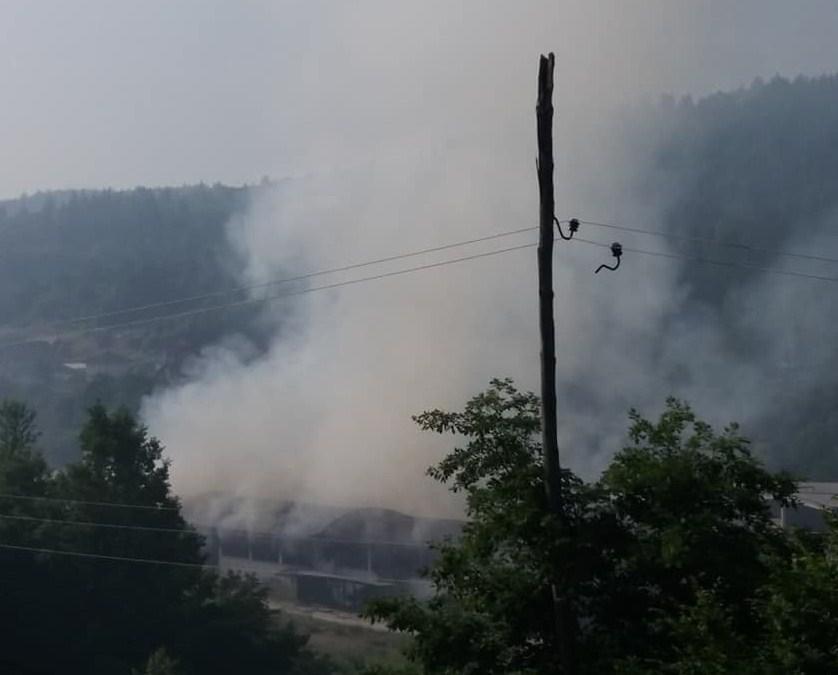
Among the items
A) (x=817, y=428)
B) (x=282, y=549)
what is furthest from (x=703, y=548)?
(x=817, y=428)

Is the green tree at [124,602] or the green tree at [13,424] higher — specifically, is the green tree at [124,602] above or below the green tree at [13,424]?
below

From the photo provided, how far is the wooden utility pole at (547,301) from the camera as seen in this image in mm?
9594

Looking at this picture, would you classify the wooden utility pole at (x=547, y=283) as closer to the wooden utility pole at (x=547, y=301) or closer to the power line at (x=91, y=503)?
the wooden utility pole at (x=547, y=301)

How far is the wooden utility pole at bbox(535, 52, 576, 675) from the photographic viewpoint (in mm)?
9594

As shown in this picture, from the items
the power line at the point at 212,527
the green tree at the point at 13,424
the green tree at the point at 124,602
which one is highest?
the green tree at the point at 13,424

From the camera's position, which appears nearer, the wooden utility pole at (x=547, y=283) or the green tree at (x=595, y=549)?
the green tree at (x=595, y=549)

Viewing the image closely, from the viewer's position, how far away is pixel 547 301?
9.71 metres

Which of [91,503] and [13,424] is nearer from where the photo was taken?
[91,503]

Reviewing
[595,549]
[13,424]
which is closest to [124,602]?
[13,424]

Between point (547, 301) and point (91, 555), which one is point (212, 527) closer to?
point (91, 555)

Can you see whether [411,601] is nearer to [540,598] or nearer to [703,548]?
[540,598]

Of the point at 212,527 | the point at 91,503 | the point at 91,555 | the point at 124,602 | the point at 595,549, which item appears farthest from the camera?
the point at 212,527

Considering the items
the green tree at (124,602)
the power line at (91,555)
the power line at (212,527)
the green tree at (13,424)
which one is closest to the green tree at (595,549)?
the power line at (212,527)

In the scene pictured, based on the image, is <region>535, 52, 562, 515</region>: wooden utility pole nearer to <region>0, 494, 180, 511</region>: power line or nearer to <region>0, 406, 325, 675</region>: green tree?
<region>0, 406, 325, 675</region>: green tree
